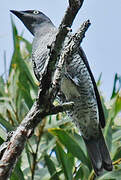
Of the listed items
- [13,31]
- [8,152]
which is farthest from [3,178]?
[13,31]

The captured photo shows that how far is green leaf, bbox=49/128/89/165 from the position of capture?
2541mm

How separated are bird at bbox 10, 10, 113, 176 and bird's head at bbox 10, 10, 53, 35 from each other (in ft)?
0.88

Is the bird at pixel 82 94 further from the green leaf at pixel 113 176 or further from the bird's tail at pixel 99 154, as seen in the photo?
the green leaf at pixel 113 176

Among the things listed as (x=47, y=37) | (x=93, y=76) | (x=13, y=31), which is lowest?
→ (x=93, y=76)

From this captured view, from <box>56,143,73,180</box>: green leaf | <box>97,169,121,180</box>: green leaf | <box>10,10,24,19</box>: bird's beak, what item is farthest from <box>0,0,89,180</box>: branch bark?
<box>10,10,24,19</box>: bird's beak

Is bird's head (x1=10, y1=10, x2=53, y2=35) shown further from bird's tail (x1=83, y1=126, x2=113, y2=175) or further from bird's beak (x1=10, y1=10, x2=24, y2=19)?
bird's tail (x1=83, y1=126, x2=113, y2=175)

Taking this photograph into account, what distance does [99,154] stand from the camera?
3.32 m

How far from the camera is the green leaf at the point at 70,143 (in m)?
2.54

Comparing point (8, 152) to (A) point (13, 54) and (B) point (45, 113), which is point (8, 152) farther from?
(A) point (13, 54)

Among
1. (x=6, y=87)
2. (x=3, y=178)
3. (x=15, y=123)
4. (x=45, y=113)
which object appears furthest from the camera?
(x=6, y=87)

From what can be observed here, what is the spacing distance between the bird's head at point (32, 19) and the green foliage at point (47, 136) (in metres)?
0.27

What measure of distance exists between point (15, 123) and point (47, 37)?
82 cm

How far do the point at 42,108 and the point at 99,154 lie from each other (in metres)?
1.77

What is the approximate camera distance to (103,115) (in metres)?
3.45
